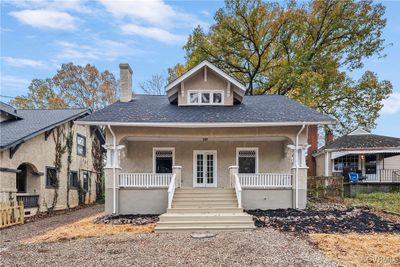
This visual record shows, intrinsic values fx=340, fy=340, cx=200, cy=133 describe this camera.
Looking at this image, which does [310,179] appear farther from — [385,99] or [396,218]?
[385,99]

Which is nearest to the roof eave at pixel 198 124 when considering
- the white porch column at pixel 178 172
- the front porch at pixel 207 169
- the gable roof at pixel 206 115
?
the gable roof at pixel 206 115

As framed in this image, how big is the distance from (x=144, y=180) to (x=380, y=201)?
37.6ft

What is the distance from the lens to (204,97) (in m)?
16.5

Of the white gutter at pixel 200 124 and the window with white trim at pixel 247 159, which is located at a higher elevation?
the white gutter at pixel 200 124

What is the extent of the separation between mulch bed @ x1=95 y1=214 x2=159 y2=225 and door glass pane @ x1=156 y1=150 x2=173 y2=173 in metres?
2.90

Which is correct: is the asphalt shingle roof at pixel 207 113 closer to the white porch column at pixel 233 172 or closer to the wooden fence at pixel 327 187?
the white porch column at pixel 233 172

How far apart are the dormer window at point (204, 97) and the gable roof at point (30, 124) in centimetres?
735

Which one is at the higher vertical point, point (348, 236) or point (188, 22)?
point (188, 22)

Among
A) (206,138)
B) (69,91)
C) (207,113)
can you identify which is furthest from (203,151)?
(69,91)

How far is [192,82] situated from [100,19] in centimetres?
515

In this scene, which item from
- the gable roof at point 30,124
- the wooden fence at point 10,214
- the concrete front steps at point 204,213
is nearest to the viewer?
the concrete front steps at point 204,213

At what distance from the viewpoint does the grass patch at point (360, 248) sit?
22.2ft

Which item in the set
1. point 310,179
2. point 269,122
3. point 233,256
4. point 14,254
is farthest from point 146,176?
point 310,179

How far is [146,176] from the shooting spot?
13539 mm
